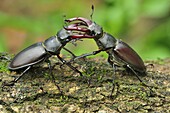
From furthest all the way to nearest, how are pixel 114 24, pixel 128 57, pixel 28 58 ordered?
1. pixel 114 24
2. pixel 128 57
3. pixel 28 58

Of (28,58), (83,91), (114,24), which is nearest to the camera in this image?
(83,91)

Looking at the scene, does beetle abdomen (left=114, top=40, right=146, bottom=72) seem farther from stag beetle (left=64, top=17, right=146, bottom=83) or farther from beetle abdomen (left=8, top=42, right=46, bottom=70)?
beetle abdomen (left=8, top=42, right=46, bottom=70)

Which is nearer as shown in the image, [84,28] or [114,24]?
[84,28]

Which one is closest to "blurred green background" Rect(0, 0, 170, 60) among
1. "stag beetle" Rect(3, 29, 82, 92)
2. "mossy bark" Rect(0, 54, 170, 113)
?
"stag beetle" Rect(3, 29, 82, 92)

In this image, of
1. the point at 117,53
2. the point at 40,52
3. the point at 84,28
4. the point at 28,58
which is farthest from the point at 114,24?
the point at 28,58

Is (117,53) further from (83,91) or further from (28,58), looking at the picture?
(28,58)

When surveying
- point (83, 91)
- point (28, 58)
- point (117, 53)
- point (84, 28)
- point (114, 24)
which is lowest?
point (83, 91)
